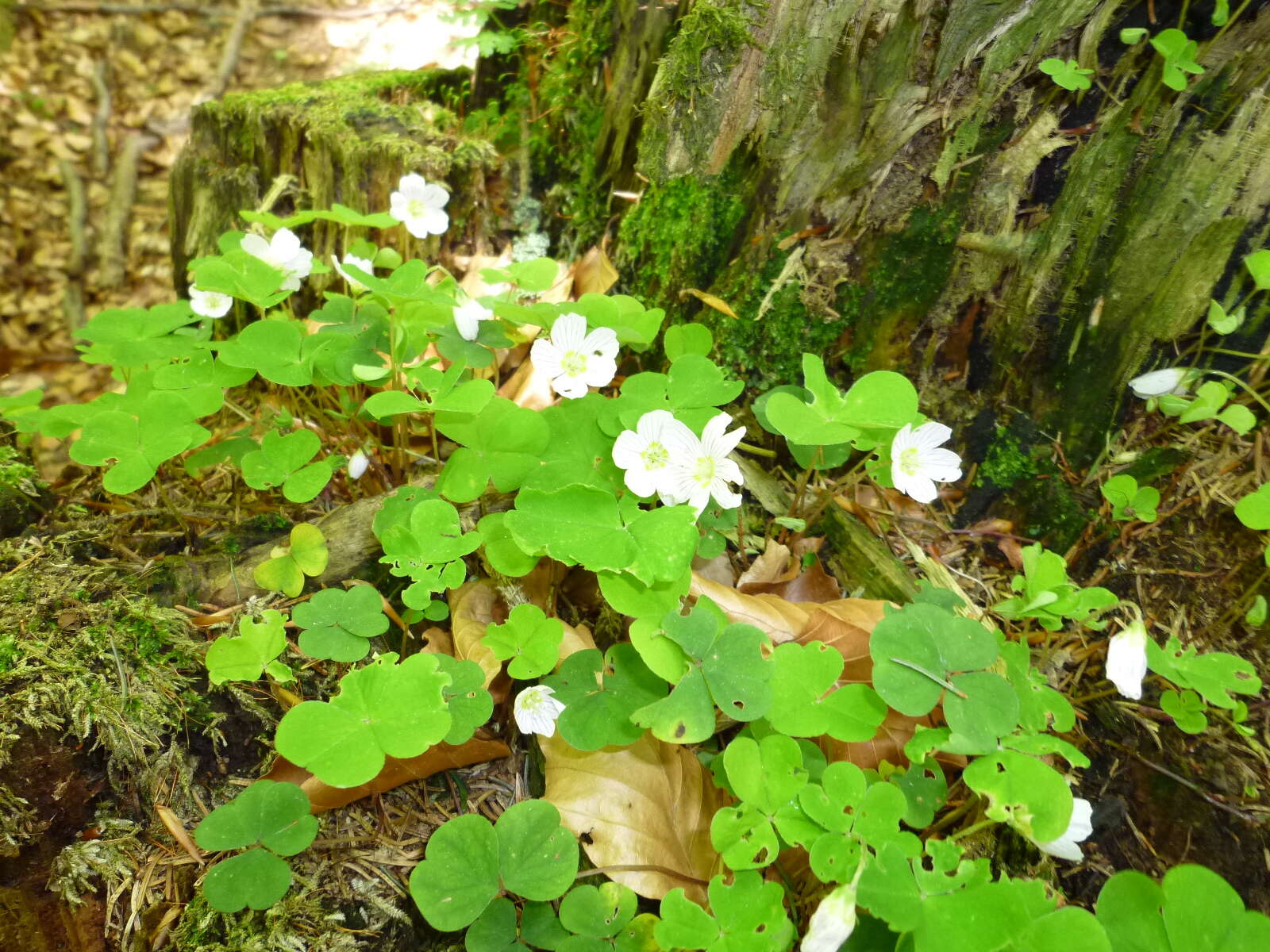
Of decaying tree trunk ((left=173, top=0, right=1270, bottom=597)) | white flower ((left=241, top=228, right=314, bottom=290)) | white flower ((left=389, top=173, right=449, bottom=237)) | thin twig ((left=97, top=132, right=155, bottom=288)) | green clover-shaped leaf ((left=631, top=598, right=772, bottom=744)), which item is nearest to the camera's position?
green clover-shaped leaf ((left=631, top=598, right=772, bottom=744))

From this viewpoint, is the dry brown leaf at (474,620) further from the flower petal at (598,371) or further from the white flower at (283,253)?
the white flower at (283,253)

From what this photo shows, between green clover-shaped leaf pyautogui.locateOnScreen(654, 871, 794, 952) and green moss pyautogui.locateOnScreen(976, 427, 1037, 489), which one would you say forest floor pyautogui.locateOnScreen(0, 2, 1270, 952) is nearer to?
green moss pyautogui.locateOnScreen(976, 427, 1037, 489)

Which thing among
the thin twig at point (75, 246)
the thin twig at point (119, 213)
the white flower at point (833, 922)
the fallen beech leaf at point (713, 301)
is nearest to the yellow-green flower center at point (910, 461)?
the fallen beech leaf at point (713, 301)

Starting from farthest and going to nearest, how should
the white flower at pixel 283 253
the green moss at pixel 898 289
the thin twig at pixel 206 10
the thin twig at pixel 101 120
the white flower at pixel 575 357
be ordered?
the thin twig at pixel 206 10 → the thin twig at pixel 101 120 → the white flower at pixel 283 253 → the green moss at pixel 898 289 → the white flower at pixel 575 357

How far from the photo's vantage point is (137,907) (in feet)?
4.76

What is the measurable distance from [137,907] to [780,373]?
2121 mm

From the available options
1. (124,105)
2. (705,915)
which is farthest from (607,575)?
(124,105)

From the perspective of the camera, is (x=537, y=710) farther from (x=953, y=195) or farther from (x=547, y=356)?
(x=953, y=195)

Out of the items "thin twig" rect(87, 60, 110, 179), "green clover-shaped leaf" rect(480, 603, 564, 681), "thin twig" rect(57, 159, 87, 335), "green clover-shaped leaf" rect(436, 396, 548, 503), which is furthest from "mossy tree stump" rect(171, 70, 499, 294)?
"thin twig" rect(87, 60, 110, 179)

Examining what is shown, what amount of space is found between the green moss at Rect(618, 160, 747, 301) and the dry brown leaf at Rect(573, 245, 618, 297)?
3.1 inches

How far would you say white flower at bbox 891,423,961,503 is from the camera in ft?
5.91

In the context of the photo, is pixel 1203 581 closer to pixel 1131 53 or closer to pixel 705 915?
pixel 1131 53

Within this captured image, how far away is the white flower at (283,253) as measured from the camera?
2260 mm

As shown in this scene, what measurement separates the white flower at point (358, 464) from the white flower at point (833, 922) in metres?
1.65
